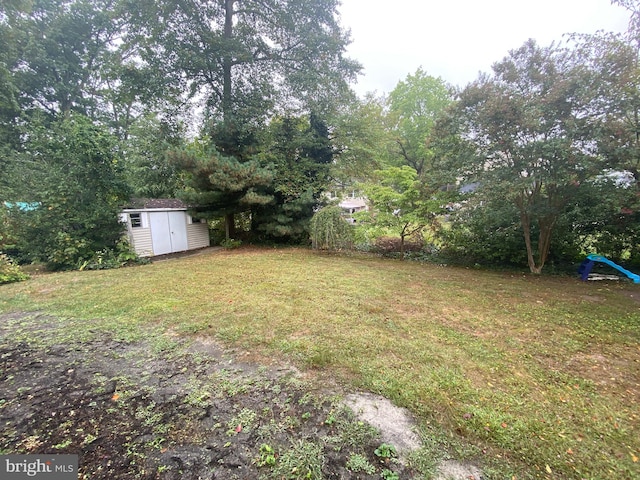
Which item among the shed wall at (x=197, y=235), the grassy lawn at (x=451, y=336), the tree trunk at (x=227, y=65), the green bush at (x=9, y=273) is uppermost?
the tree trunk at (x=227, y=65)

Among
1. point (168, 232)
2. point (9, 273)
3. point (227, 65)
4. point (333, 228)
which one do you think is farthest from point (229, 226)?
point (9, 273)

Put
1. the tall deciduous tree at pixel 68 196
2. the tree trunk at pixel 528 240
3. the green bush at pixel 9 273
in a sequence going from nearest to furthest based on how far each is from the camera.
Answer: the green bush at pixel 9 273
the tree trunk at pixel 528 240
the tall deciduous tree at pixel 68 196

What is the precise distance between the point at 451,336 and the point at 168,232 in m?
10.4

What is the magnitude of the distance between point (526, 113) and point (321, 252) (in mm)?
7096

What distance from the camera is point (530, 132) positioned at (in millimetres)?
5160

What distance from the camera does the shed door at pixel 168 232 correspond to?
9664 millimetres

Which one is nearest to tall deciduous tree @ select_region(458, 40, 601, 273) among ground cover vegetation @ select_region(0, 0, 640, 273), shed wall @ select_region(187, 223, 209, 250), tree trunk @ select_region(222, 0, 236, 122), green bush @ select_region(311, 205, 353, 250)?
ground cover vegetation @ select_region(0, 0, 640, 273)

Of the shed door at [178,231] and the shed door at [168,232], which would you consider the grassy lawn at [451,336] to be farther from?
the shed door at [178,231]

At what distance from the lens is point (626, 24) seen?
4.61 m

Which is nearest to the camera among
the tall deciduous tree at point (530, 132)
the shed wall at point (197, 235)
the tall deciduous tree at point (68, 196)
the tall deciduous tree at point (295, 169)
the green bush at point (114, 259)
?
the tall deciduous tree at point (530, 132)

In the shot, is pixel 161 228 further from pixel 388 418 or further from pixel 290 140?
pixel 388 418

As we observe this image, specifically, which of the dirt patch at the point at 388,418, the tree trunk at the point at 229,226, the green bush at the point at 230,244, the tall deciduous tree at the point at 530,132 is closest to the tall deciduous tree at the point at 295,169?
the green bush at the point at 230,244

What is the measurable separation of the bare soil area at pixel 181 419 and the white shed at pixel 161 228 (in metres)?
7.03

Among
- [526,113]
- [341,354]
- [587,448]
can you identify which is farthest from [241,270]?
[526,113]
